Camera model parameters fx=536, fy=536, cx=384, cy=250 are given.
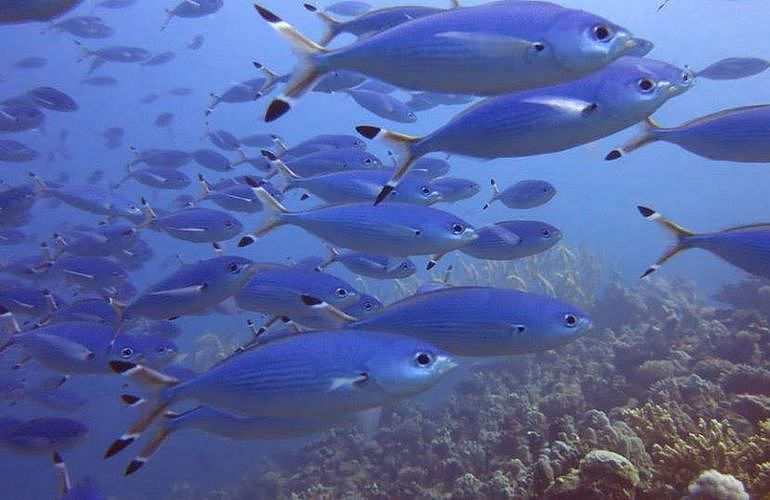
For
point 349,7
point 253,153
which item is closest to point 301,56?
point 349,7

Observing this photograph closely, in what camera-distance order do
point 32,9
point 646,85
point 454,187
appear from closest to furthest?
point 32,9 → point 646,85 → point 454,187

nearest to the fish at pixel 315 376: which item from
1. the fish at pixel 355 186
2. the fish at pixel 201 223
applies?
the fish at pixel 355 186

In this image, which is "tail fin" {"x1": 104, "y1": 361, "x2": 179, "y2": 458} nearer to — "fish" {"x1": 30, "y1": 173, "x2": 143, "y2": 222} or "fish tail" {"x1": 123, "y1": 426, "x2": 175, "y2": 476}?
"fish tail" {"x1": 123, "y1": 426, "x2": 175, "y2": 476}

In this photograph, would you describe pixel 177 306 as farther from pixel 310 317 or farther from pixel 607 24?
pixel 607 24

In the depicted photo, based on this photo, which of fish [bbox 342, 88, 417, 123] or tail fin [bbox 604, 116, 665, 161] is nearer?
tail fin [bbox 604, 116, 665, 161]

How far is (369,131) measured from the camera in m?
2.87

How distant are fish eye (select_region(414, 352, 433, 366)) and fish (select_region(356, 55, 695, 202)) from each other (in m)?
0.80

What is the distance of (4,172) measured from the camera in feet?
221

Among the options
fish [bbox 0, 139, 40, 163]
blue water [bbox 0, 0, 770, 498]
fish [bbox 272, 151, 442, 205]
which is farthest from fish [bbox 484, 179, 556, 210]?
blue water [bbox 0, 0, 770, 498]

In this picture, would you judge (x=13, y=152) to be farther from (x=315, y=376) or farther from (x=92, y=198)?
(x=315, y=376)

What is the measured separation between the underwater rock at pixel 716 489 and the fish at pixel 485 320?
130 centimetres

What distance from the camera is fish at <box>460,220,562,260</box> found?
17.1ft

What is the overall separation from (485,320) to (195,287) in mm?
2546

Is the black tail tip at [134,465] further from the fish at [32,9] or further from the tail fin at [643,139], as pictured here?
the tail fin at [643,139]
